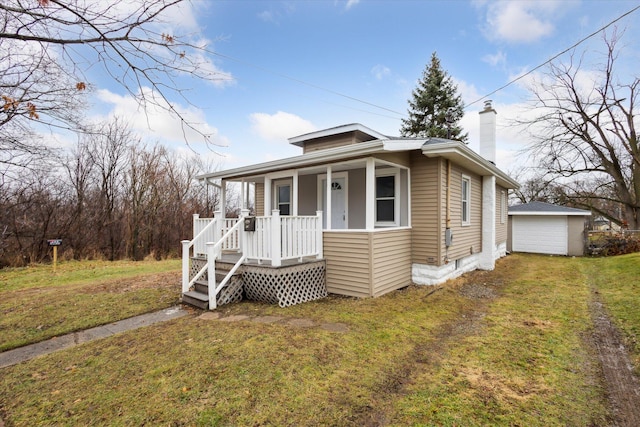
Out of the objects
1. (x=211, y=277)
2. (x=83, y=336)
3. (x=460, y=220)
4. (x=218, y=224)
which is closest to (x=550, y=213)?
(x=460, y=220)

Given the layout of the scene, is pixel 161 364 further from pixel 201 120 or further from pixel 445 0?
pixel 445 0

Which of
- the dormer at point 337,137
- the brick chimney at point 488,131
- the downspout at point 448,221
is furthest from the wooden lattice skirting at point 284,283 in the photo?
the brick chimney at point 488,131

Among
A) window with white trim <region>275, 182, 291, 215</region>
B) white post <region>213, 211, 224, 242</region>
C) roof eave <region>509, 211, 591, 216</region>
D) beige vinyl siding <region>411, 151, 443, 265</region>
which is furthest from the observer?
roof eave <region>509, 211, 591, 216</region>

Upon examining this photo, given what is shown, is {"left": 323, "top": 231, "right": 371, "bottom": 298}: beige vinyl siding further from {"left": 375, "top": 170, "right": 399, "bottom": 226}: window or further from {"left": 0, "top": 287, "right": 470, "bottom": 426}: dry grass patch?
{"left": 375, "top": 170, "right": 399, "bottom": 226}: window

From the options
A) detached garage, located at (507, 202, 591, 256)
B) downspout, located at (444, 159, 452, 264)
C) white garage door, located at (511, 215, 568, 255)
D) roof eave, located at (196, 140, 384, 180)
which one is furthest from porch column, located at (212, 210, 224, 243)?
white garage door, located at (511, 215, 568, 255)

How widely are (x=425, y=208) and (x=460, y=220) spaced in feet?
5.84

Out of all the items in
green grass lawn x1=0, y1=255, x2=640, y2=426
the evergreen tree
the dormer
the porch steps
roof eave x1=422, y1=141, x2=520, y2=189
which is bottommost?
green grass lawn x1=0, y1=255, x2=640, y2=426

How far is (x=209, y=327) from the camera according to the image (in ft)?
14.7

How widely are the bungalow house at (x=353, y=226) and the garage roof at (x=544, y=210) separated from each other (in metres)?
6.26

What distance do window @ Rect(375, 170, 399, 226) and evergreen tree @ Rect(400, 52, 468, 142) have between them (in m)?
17.1

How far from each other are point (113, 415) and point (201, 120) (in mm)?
2889

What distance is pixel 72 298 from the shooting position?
247 inches

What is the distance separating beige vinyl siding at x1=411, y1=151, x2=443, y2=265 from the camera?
6793 mm

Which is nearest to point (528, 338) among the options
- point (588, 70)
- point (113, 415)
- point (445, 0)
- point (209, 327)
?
point (209, 327)
